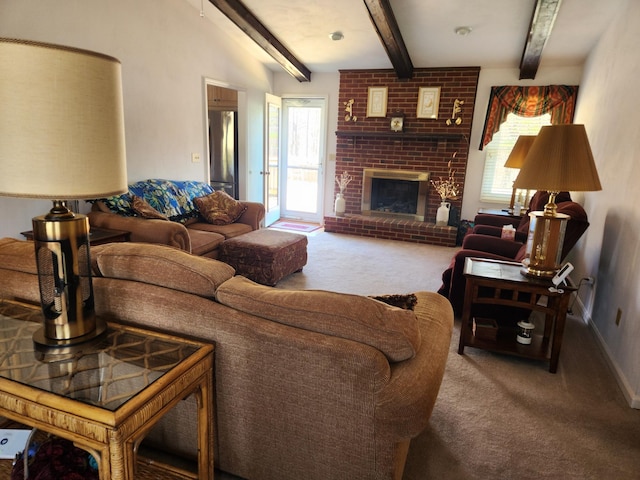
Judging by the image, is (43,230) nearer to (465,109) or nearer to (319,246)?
(319,246)

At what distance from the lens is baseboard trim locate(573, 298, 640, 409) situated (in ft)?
6.66

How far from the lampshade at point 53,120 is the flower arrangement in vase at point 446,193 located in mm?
5127

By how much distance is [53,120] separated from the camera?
90 centimetres

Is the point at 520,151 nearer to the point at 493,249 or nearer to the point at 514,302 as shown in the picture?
the point at 493,249

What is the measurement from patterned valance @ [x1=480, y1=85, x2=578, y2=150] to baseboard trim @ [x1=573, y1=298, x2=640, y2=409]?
110 inches

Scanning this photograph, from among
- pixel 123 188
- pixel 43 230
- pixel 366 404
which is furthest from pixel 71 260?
pixel 366 404

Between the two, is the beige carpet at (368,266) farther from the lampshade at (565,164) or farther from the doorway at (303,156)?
the lampshade at (565,164)

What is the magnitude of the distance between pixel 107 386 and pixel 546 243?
2379 mm

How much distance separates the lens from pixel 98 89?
95 cm

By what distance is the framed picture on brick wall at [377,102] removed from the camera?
5.75 m

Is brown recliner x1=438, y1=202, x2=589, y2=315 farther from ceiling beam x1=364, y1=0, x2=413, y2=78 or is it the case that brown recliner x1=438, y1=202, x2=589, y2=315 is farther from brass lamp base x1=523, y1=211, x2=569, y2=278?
ceiling beam x1=364, y1=0, x2=413, y2=78

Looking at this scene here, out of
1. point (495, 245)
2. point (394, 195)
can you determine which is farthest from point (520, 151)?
point (394, 195)

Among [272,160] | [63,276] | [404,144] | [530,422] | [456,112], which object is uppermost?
[456,112]

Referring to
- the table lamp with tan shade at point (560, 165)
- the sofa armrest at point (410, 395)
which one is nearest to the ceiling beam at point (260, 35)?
the table lamp with tan shade at point (560, 165)
